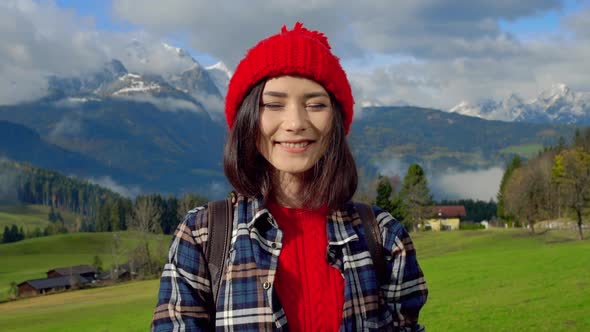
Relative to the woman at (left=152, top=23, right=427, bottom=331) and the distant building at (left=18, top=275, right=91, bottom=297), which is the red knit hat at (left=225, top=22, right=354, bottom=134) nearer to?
the woman at (left=152, top=23, right=427, bottom=331)

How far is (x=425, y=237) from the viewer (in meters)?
75.5

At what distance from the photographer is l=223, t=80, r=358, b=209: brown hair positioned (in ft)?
10.9

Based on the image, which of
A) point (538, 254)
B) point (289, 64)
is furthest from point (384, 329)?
point (538, 254)

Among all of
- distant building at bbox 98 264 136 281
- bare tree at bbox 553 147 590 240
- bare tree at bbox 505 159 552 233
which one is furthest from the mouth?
bare tree at bbox 505 159 552 233

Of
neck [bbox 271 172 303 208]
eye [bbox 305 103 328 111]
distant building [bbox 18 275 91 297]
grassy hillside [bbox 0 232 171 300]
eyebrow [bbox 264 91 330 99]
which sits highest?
eyebrow [bbox 264 91 330 99]

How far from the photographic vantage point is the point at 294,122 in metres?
3.23

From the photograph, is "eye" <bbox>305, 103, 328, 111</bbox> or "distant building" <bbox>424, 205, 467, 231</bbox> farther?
"distant building" <bbox>424, 205, 467, 231</bbox>

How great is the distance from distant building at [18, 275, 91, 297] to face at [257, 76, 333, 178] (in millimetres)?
70972

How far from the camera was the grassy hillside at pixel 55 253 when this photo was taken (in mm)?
93875

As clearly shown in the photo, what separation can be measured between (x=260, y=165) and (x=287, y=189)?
0.75 ft

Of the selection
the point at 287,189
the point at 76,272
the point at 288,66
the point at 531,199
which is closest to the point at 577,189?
the point at 531,199

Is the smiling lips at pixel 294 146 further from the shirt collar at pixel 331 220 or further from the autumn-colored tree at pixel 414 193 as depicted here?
the autumn-colored tree at pixel 414 193

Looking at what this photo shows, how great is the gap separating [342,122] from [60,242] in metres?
131

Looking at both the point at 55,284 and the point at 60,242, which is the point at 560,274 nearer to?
the point at 55,284
